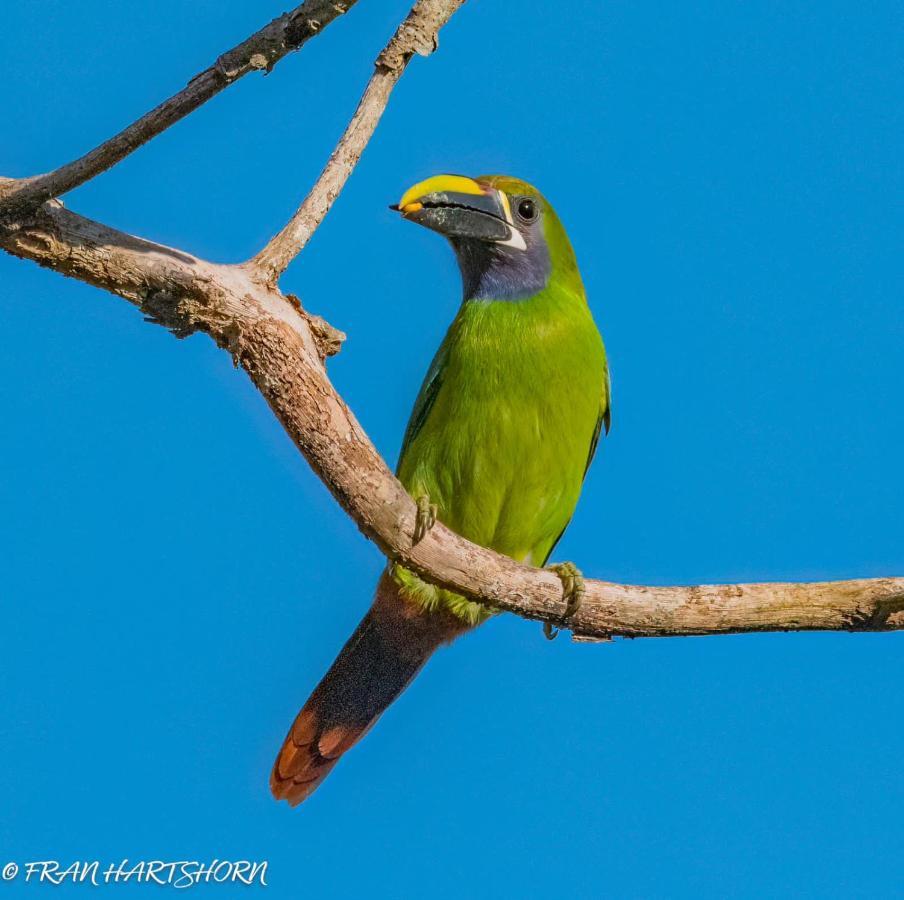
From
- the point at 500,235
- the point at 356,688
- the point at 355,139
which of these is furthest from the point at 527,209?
the point at 356,688

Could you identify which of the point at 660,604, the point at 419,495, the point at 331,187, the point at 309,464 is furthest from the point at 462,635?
the point at 331,187

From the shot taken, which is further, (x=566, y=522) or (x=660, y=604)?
(x=566, y=522)

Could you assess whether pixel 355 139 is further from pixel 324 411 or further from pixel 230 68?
pixel 324 411

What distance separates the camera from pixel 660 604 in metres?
4.12

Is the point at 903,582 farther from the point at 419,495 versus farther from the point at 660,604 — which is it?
the point at 419,495

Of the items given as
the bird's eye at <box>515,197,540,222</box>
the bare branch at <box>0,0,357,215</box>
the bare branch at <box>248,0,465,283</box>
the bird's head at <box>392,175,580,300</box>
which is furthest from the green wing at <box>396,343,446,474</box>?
the bare branch at <box>0,0,357,215</box>

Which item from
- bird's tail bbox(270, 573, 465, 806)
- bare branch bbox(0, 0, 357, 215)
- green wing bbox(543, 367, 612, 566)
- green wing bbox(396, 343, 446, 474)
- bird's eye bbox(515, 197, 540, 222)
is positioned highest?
bird's eye bbox(515, 197, 540, 222)

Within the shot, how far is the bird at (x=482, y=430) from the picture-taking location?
16.0ft

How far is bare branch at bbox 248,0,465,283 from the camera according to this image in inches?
152

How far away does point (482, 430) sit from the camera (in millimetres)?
4875

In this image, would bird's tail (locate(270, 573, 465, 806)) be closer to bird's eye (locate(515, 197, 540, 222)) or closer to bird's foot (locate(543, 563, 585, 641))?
bird's foot (locate(543, 563, 585, 641))

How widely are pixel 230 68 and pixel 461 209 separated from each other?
1.69 metres

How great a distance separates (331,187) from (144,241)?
1.99ft

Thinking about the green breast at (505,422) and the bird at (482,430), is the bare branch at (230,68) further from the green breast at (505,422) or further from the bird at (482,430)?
the green breast at (505,422)
